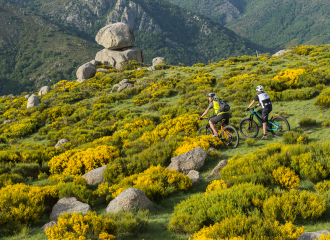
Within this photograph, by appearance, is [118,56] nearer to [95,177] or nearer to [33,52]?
[95,177]

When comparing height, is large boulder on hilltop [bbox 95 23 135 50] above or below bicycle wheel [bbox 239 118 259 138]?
above

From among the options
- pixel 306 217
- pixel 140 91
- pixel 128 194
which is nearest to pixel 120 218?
pixel 128 194

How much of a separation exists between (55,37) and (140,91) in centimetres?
9546

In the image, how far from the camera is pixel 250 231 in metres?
3.18

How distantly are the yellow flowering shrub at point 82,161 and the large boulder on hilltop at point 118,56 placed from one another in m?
28.2

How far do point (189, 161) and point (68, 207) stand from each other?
165 inches

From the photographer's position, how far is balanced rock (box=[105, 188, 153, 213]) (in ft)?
16.1

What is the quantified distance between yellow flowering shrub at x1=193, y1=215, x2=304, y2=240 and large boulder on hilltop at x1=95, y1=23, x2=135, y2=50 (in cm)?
3718

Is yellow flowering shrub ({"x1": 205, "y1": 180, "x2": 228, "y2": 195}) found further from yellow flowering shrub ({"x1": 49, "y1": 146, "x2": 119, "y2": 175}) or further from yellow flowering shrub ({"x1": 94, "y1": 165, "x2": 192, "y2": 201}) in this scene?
yellow flowering shrub ({"x1": 49, "y1": 146, "x2": 119, "y2": 175})

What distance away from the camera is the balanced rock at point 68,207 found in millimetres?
5168

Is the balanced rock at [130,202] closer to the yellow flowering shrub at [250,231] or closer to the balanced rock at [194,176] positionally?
the balanced rock at [194,176]

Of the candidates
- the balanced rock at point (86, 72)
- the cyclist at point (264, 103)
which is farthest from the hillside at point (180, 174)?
the balanced rock at point (86, 72)

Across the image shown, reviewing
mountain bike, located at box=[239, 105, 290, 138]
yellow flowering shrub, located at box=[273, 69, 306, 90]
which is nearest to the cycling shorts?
mountain bike, located at box=[239, 105, 290, 138]

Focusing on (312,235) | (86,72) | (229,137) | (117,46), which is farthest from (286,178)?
(117,46)
